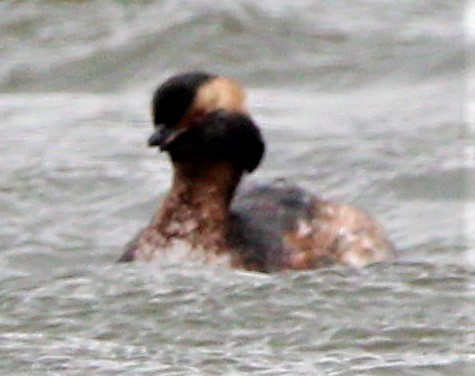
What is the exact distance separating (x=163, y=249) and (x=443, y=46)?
5138 mm

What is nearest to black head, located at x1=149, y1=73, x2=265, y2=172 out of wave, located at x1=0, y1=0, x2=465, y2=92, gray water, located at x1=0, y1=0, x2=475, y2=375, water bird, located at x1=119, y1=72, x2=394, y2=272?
water bird, located at x1=119, y1=72, x2=394, y2=272

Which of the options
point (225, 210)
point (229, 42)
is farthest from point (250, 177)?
point (229, 42)

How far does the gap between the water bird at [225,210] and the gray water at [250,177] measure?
0.24 meters

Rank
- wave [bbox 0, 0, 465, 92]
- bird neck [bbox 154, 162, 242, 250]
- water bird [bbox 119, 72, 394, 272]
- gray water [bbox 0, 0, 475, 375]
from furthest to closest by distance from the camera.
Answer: wave [bbox 0, 0, 465, 92]
bird neck [bbox 154, 162, 242, 250]
water bird [bbox 119, 72, 394, 272]
gray water [bbox 0, 0, 475, 375]

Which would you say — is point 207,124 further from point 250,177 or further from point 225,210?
point 250,177

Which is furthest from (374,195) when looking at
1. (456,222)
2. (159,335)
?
(159,335)

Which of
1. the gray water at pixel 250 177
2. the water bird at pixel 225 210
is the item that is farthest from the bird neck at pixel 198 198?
the gray water at pixel 250 177

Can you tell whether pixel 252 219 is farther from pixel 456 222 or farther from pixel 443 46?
pixel 443 46

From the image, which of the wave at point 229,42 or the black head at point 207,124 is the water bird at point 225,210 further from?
the wave at point 229,42

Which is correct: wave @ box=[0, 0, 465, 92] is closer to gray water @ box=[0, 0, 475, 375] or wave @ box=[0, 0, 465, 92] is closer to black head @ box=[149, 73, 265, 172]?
gray water @ box=[0, 0, 475, 375]

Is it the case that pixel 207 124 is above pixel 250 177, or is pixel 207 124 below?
above

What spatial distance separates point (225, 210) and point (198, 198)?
0.16m

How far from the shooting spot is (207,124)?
38.3ft

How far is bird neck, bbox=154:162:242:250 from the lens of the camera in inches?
461
